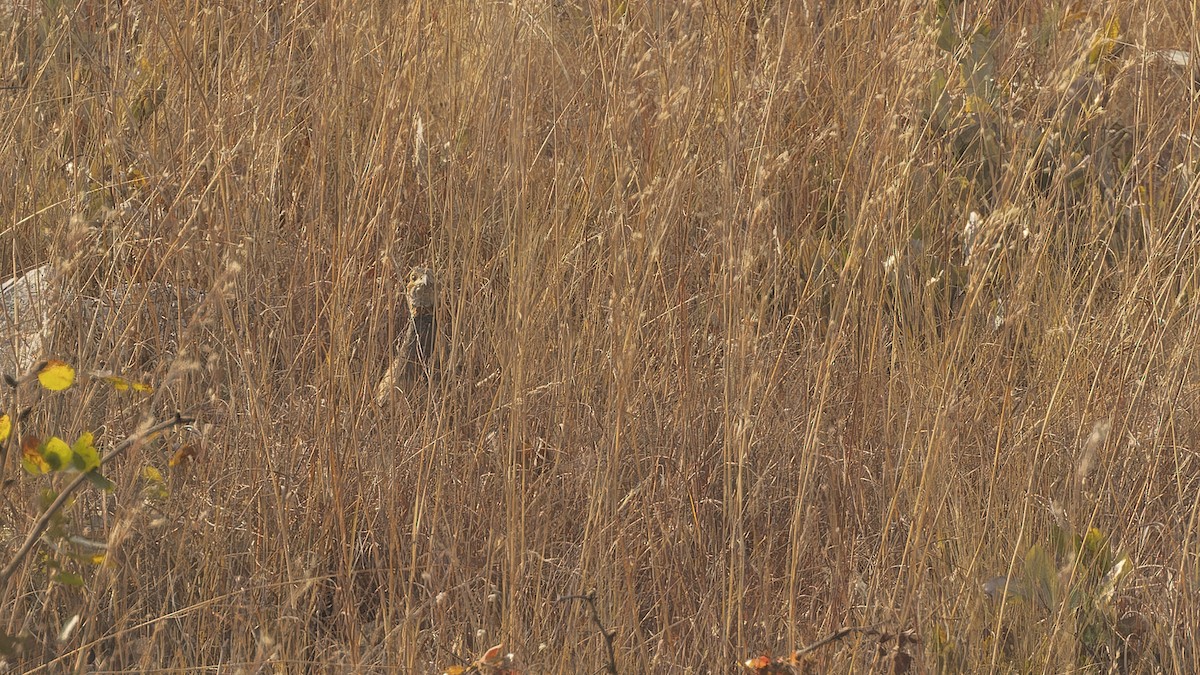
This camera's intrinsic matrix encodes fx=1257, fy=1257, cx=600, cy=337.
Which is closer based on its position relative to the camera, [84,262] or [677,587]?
[677,587]

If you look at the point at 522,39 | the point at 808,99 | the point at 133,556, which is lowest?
the point at 133,556

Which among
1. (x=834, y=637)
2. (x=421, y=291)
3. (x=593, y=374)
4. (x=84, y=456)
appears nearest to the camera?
(x=84, y=456)

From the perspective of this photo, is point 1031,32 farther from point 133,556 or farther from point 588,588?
point 133,556

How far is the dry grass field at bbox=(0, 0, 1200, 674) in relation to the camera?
1307mm

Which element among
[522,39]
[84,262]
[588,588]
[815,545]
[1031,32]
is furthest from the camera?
[1031,32]

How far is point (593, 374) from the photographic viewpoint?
5.21ft

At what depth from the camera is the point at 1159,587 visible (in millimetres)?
1378

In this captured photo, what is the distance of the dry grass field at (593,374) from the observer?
51.4 inches

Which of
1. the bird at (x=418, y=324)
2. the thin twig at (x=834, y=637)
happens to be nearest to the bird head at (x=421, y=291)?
the bird at (x=418, y=324)

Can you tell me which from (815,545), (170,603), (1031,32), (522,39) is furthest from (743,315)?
(1031,32)

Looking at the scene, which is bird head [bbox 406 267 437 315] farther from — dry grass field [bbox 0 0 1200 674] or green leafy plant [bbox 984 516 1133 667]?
green leafy plant [bbox 984 516 1133 667]

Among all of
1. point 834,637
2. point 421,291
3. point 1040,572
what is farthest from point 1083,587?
point 421,291

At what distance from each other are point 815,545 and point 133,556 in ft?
2.52

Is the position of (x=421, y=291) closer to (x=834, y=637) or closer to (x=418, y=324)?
(x=418, y=324)
